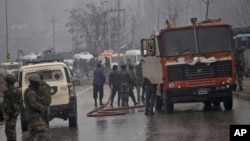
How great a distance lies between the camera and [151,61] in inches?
901

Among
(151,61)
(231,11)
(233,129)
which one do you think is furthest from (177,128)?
(231,11)

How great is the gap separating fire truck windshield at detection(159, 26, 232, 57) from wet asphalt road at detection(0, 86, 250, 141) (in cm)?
210

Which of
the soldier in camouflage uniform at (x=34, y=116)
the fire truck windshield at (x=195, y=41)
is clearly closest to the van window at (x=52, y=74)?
the fire truck windshield at (x=195, y=41)

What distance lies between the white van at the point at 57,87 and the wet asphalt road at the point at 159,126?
0.49 metres

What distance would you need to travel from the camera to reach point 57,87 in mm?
19203

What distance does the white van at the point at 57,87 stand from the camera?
19.2 meters

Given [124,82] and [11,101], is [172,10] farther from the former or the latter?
[11,101]

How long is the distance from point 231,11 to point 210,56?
74.3 m

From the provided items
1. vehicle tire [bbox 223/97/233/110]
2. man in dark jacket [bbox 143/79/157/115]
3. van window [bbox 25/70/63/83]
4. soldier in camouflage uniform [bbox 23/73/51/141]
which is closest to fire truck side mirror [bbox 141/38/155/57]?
man in dark jacket [bbox 143/79/157/115]

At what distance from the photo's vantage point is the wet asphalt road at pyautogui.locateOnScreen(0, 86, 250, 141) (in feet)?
52.7

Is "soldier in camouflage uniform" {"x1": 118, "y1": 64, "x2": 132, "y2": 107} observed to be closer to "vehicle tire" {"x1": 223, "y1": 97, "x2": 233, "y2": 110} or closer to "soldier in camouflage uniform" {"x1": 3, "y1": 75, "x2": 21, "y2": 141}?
"vehicle tire" {"x1": 223, "y1": 97, "x2": 233, "y2": 110}

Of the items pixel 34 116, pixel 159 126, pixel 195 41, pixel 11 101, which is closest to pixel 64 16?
pixel 195 41

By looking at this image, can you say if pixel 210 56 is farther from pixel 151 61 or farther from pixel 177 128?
pixel 177 128

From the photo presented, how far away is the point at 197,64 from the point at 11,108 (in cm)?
872
